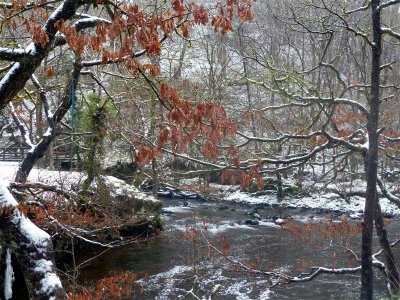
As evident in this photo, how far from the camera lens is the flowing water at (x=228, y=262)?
42.2ft

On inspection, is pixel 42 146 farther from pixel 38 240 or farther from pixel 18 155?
pixel 18 155

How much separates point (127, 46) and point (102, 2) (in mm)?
991

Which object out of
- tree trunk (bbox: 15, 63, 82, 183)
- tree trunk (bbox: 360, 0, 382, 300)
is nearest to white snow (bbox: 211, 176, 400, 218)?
tree trunk (bbox: 15, 63, 82, 183)

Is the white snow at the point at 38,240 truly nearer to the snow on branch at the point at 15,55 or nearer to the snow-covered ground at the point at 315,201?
the snow on branch at the point at 15,55

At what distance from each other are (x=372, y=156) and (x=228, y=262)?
7797mm

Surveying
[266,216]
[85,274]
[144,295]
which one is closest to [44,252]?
[144,295]

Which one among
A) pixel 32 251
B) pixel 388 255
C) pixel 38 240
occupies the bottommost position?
pixel 388 255

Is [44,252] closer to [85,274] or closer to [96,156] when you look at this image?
Answer: [85,274]

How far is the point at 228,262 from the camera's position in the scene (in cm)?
1478

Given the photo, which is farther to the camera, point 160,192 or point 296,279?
point 160,192

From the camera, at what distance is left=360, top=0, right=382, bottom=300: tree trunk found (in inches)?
311

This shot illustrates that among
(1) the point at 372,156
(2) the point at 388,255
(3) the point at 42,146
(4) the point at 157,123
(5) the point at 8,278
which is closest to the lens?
(1) the point at 372,156

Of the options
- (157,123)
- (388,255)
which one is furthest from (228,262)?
(157,123)

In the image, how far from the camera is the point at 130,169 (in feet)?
94.7
